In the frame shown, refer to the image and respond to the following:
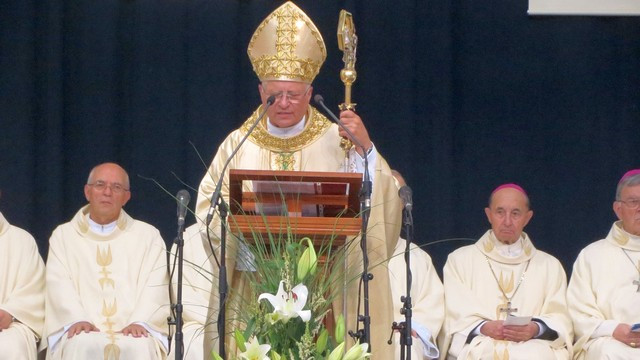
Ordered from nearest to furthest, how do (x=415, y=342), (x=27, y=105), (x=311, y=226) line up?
1. (x=311, y=226)
2. (x=415, y=342)
3. (x=27, y=105)

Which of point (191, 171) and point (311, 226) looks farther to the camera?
point (191, 171)

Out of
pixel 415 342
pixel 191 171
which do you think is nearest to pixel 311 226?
pixel 415 342

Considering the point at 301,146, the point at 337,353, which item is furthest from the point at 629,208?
the point at 337,353

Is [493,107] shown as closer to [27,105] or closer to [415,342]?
[415,342]

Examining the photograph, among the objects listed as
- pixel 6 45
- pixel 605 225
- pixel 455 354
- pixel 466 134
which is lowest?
pixel 455 354

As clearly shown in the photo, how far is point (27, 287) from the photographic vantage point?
24.8ft

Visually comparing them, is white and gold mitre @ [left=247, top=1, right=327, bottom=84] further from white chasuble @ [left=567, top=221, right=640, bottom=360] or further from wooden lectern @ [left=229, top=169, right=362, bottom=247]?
white chasuble @ [left=567, top=221, right=640, bottom=360]

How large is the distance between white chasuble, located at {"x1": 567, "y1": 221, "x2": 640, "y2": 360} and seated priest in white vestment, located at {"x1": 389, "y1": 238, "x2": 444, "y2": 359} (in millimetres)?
811

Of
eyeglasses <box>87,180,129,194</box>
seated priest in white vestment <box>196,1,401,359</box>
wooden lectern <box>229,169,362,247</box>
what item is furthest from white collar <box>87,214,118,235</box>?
wooden lectern <box>229,169,362,247</box>

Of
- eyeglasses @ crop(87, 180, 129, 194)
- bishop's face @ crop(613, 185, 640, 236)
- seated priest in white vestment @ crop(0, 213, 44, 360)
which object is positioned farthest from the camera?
eyeglasses @ crop(87, 180, 129, 194)

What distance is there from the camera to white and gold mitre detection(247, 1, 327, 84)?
5.71 m

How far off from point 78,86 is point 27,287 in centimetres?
176

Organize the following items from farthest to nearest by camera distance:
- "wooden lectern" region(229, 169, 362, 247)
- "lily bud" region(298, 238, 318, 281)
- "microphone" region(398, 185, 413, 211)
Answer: "microphone" region(398, 185, 413, 211) → "wooden lectern" region(229, 169, 362, 247) → "lily bud" region(298, 238, 318, 281)

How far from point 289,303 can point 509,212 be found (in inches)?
163
